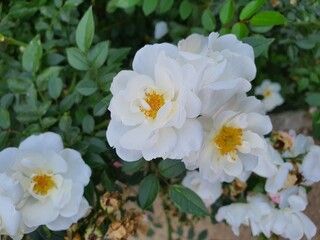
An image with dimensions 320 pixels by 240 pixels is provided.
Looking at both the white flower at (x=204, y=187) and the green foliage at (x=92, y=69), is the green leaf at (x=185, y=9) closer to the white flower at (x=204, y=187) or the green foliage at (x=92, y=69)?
the green foliage at (x=92, y=69)

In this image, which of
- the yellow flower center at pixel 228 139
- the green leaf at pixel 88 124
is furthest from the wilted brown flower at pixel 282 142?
the green leaf at pixel 88 124

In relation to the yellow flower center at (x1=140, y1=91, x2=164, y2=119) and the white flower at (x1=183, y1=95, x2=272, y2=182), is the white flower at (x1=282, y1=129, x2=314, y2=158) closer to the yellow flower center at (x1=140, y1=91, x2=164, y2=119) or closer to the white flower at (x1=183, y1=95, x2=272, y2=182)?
the white flower at (x1=183, y1=95, x2=272, y2=182)

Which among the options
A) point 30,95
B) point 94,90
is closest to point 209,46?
point 94,90

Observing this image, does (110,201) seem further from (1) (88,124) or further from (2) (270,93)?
(2) (270,93)

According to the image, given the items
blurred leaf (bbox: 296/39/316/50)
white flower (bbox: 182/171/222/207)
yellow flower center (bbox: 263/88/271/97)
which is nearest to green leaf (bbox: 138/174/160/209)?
white flower (bbox: 182/171/222/207)

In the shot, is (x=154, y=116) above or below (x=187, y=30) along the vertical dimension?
above

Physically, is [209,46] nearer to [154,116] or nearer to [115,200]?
[154,116]
